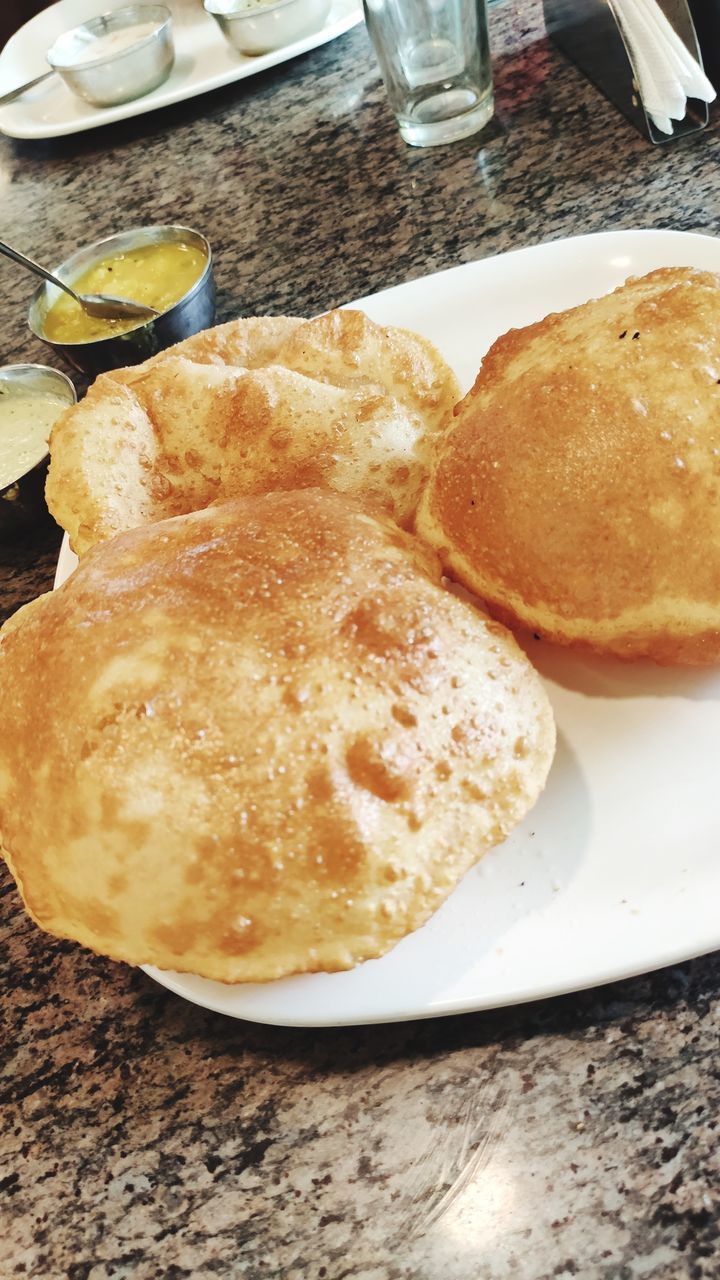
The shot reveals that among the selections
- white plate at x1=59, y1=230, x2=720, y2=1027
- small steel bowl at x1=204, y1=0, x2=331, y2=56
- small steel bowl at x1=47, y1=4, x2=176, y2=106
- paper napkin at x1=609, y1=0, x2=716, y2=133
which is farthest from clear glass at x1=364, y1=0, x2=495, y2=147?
white plate at x1=59, y1=230, x2=720, y2=1027

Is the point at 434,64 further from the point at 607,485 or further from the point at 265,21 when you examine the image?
the point at 607,485

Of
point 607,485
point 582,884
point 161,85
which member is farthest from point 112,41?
point 582,884

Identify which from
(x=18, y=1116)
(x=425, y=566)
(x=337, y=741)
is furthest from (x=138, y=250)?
(x=18, y=1116)

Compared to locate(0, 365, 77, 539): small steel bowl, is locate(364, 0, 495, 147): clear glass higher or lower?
higher

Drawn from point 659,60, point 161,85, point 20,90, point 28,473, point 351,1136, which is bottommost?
point 351,1136

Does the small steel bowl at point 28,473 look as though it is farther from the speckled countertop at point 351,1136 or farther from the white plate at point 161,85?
the white plate at point 161,85

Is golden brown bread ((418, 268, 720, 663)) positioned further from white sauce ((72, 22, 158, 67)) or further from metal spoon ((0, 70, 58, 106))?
metal spoon ((0, 70, 58, 106))

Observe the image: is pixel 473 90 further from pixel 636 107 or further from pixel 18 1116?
pixel 18 1116
